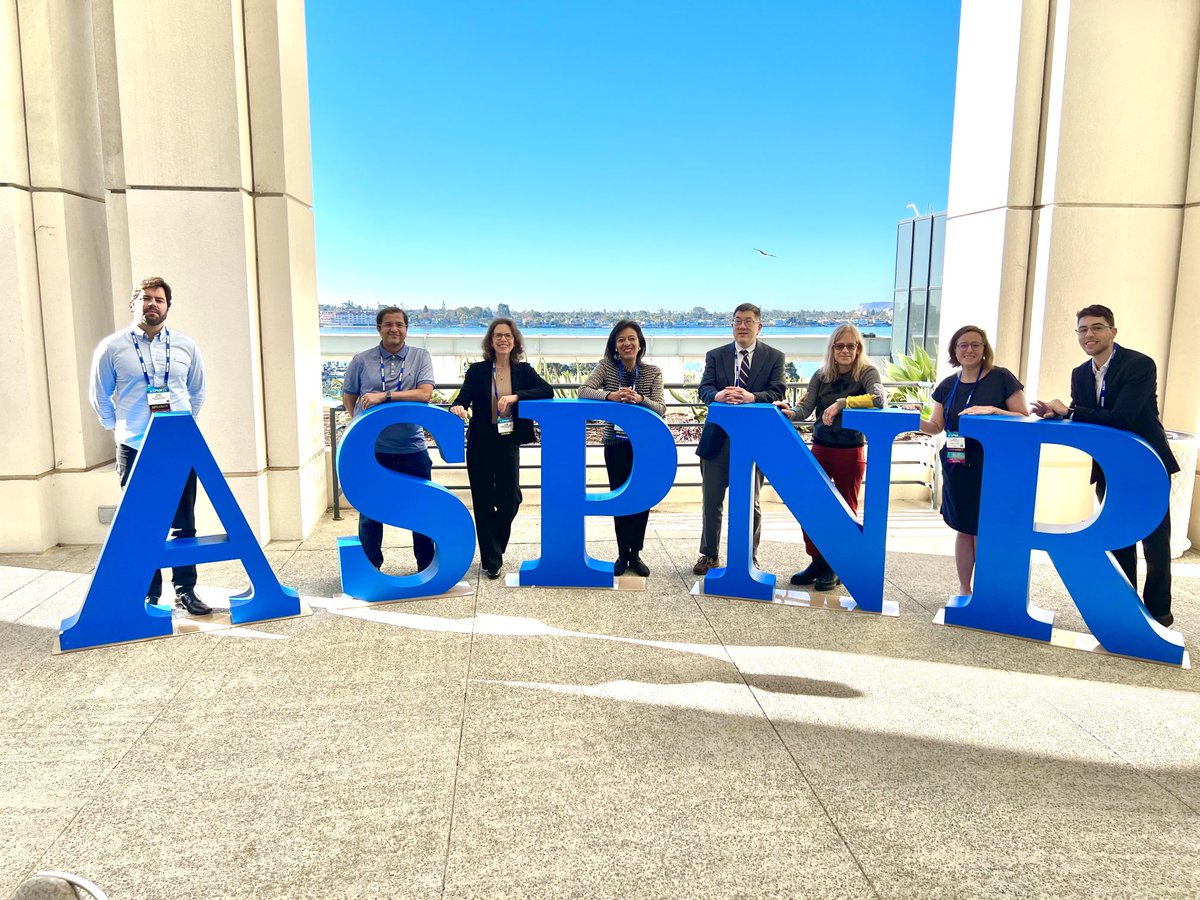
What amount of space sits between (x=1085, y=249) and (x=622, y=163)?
67.8m

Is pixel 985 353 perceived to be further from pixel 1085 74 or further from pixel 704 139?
pixel 704 139

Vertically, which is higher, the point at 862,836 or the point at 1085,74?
the point at 1085,74

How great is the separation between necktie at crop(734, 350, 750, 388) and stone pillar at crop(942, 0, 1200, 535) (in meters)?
2.57

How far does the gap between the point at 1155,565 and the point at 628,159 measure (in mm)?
69968

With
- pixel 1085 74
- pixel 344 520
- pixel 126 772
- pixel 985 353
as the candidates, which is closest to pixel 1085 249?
pixel 1085 74

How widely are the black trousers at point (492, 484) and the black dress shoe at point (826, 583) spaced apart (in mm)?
2007

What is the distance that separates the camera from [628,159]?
6925cm

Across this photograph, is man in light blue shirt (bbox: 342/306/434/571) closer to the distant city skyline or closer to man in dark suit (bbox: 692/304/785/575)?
man in dark suit (bbox: 692/304/785/575)

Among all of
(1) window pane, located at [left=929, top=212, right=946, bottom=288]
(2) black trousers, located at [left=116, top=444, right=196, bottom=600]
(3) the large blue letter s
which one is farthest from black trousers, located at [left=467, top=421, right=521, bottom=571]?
(1) window pane, located at [left=929, top=212, right=946, bottom=288]

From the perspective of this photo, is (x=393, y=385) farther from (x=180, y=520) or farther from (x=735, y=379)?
(x=735, y=379)

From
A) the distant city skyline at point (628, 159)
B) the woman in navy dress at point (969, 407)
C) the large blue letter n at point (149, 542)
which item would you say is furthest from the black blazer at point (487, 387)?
the distant city skyline at point (628, 159)

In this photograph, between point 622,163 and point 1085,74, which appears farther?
point 622,163

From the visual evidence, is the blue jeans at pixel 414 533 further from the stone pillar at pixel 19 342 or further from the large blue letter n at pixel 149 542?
the stone pillar at pixel 19 342

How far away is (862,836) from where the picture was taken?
2510 mm
